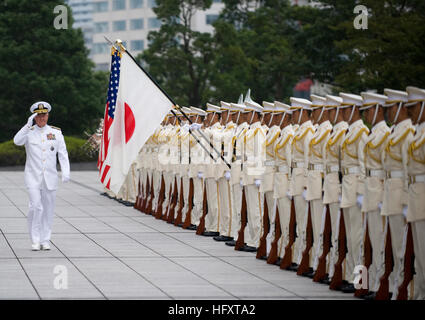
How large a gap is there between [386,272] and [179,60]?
38.6 metres

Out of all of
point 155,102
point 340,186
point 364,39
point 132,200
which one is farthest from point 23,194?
point 340,186

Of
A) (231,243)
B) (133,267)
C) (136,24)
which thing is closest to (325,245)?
(133,267)

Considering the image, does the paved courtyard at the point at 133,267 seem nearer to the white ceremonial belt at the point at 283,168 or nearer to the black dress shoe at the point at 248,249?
the black dress shoe at the point at 248,249

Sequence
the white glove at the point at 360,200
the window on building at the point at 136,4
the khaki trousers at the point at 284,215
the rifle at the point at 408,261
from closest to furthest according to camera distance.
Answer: the rifle at the point at 408,261 → the white glove at the point at 360,200 → the khaki trousers at the point at 284,215 → the window on building at the point at 136,4

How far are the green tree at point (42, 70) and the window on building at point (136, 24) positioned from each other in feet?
206

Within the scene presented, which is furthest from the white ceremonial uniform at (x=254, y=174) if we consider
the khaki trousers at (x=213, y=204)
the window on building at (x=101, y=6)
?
the window on building at (x=101, y=6)

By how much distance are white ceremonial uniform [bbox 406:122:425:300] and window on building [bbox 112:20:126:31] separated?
356 ft

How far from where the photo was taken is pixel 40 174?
13055 millimetres

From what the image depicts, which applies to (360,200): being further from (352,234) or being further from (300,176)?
(300,176)

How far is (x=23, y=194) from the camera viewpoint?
84.4 feet

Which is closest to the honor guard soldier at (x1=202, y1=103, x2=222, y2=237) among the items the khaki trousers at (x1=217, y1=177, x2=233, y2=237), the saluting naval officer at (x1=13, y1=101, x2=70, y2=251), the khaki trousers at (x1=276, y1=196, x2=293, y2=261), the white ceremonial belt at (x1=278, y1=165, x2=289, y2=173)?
the khaki trousers at (x1=217, y1=177, x2=233, y2=237)

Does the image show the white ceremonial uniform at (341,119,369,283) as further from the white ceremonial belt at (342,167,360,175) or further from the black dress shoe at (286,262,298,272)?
the black dress shoe at (286,262,298,272)

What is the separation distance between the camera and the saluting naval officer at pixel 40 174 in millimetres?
13000

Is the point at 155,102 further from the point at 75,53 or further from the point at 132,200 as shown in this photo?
the point at 75,53
